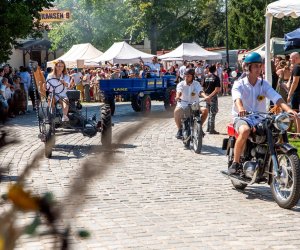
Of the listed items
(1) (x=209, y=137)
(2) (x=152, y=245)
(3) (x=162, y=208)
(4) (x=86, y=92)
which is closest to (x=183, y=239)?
(2) (x=152, y=245)

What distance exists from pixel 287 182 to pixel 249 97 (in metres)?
1.42

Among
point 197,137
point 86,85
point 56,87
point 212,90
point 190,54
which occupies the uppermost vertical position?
point 190,54

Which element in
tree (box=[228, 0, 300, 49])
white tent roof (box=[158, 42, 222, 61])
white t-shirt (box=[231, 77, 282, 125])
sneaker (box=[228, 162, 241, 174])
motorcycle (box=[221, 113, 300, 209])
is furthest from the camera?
tree (box=[228, 0, 300, 49])

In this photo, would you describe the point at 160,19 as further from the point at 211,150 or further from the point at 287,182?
the point at 287,182

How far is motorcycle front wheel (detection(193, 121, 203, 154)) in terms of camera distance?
37.2 ft

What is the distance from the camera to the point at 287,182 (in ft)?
22.1

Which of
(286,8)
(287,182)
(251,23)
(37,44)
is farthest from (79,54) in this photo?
(287,182)

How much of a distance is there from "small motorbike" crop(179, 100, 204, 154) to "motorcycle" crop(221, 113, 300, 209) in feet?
12.2

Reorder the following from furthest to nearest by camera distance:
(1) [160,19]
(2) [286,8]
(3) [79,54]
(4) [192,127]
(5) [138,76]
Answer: (1) [160,19], (3) [79,54], (5) [138,76], (2) [286,8], (4) [192,127]

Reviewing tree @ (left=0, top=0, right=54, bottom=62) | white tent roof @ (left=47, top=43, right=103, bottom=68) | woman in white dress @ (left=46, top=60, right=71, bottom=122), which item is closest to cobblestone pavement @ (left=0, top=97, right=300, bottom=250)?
woman in white dress @ (left=46, top=60, right=71, bottom=122)

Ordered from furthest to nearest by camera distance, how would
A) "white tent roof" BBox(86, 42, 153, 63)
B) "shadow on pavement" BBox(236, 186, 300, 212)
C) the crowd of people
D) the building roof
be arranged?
the building roof
"white tent roof" BBox(86, 42, 153, 63)
"shadow on pavement" BBox(236, 186, 300, 212)
the crowd of people

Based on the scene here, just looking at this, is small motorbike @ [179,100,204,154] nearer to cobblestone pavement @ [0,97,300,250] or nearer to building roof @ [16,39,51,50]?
cobblestone pavement @ [0,97,300,250]

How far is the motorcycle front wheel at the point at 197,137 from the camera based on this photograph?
11352 millimetres

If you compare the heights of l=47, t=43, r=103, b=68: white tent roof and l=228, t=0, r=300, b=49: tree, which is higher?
l=228, t=0, r=300, b=49: tree
